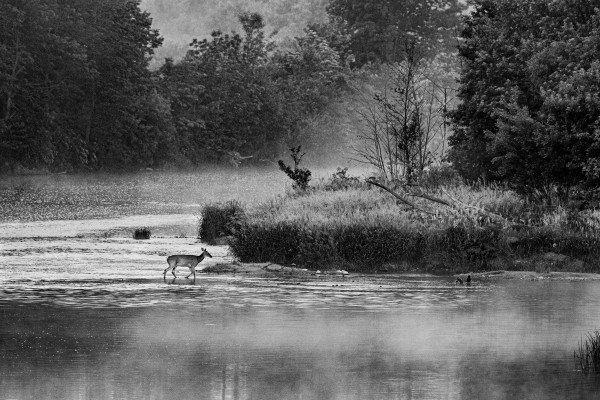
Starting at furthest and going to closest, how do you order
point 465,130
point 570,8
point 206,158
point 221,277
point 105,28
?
point 206,158, point 105,28, point 465,130, point 570,8, point 221,277

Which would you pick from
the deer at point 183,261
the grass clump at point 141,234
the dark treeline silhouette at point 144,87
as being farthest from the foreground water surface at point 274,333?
the dark treeline silhouette at point 144,87

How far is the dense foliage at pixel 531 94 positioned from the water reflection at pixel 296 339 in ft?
20.0

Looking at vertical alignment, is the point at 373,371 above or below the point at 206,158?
below

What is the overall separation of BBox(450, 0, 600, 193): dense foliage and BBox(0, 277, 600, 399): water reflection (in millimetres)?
6089

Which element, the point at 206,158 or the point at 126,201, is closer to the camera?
the point at 126,201

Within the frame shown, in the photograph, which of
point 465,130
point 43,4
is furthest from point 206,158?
point 465,130

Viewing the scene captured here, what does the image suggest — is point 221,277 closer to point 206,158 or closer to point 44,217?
point 44,217

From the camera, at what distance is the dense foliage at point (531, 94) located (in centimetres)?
3422

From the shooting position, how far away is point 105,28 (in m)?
99.4

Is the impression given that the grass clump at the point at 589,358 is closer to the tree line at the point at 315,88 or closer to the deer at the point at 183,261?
the deer at the point at 183,261

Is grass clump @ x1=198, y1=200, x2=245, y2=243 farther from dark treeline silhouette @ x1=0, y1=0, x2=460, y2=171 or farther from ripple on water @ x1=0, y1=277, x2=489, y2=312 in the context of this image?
dark treeline silhouette @ x1=0, y1=0, x2=460, y2=171

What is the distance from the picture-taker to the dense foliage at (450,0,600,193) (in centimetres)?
3422

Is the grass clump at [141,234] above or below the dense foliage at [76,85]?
below

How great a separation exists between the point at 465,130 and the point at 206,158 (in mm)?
70199
